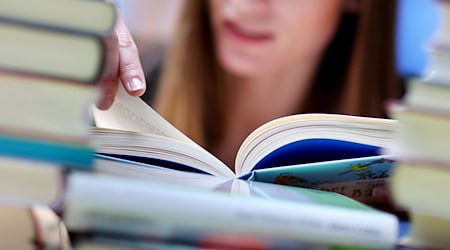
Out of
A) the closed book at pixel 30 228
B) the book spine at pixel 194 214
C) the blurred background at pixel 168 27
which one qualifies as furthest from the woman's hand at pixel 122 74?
the blurred background at pixel 168 27

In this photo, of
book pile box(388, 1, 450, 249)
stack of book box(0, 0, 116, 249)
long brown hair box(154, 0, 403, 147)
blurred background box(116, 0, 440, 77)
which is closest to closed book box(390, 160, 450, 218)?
book pile box(388, 1, 450, 249)

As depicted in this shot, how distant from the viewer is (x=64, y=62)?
1.11ft

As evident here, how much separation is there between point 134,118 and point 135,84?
32 millimetres

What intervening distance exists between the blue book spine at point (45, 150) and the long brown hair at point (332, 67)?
1.03 m

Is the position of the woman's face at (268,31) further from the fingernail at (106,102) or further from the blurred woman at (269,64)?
the fingernail at (106,102)

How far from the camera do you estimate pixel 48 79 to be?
1.11 ft

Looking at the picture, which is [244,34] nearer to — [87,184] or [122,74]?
[122,74]

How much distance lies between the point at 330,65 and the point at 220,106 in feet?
0.94

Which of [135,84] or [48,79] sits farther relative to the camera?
[135,84]

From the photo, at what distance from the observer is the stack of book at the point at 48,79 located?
34 centimetres

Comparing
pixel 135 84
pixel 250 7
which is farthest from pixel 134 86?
pixel 250 7

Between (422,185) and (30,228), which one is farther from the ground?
(422,185)

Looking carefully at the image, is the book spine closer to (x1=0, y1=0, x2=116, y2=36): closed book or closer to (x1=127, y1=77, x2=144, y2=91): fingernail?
(x1=0, y1=0, x2=116, y2=36): closed book

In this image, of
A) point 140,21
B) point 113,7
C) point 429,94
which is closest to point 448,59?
point 429,94
